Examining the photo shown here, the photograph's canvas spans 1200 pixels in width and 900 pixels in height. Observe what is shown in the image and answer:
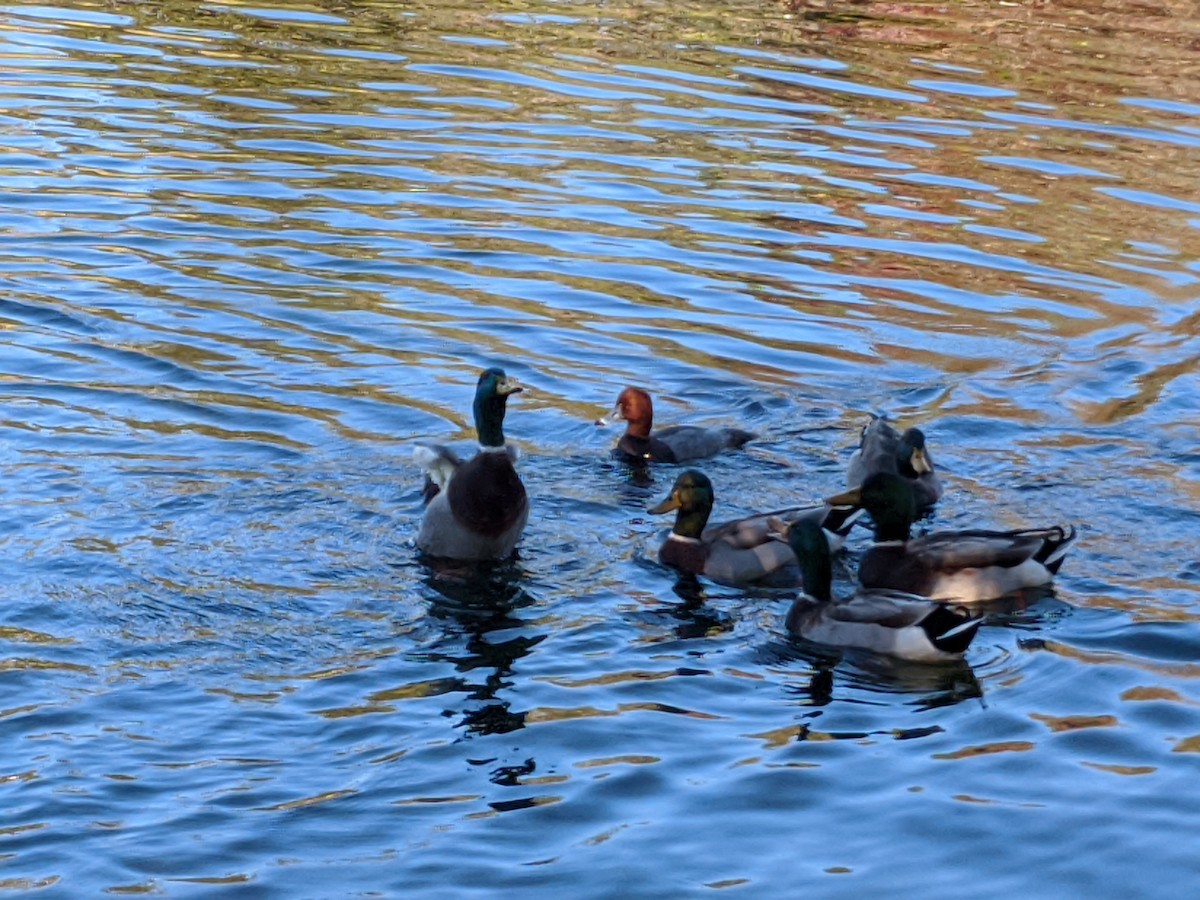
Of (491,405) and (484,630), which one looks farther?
(491,405)

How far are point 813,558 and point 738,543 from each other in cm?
78

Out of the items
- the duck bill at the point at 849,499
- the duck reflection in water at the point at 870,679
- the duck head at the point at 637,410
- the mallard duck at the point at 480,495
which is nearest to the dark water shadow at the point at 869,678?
the duck reflection in water at the point at 870,679

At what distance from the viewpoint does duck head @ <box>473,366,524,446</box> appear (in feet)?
38.8

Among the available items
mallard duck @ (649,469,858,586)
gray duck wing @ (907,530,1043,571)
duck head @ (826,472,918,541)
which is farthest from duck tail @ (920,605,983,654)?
mallard duck @ (649,469,858,586)

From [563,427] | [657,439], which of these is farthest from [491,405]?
[563,427]

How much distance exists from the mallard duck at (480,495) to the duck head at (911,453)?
A: 7.92 ft

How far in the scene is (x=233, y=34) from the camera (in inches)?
1017

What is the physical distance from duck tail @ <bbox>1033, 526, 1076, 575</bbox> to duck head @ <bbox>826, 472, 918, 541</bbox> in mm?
796

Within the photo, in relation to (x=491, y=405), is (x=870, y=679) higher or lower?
lower

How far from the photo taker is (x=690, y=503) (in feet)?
38.2

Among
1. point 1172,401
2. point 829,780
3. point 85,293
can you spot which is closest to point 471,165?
point 85,293

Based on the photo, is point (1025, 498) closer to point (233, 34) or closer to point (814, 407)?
point (814, 407)

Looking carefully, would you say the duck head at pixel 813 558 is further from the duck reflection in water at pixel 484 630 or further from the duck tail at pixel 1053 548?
the duck reflection in water at pixel 484 630

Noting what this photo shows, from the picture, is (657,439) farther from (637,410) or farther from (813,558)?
(813,558)
